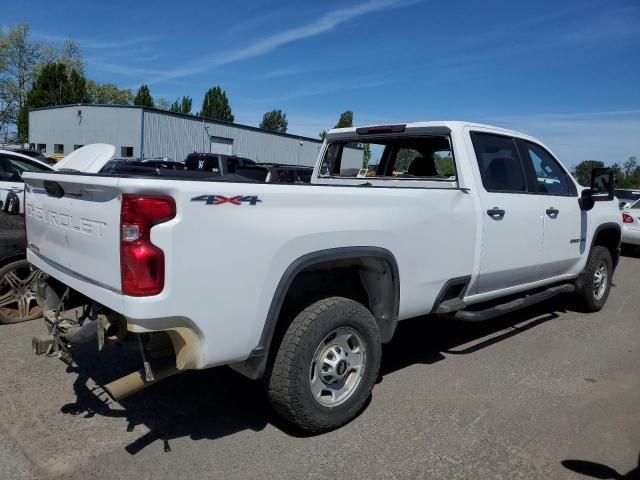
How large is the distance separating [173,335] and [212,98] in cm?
7486

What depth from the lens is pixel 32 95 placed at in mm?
48938

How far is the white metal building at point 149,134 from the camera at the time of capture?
109 feet

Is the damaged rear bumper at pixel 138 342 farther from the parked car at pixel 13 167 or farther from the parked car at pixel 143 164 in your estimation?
the parked car at pixel 13 167

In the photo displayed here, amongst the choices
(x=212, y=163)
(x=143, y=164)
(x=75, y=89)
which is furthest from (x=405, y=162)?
(x=75, y=89)

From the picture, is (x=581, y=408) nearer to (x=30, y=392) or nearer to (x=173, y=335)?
(x=173, y=335)

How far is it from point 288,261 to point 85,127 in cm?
3799

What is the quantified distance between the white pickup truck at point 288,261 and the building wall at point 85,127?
102ft

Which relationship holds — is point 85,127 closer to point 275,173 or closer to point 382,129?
point 275,173

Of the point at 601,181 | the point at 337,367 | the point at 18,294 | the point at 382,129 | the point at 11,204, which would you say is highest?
the point at 382,129

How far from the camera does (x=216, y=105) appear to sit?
72.9 meters

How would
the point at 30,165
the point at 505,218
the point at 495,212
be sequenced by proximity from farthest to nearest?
the point at 30,165 → the point at 505,218 → the point at 495,212

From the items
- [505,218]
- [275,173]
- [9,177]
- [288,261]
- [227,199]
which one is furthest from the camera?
[275,173]

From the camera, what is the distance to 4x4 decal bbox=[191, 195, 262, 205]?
245 cm

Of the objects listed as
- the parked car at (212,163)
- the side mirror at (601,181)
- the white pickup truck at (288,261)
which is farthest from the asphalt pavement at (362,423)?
the parked car at (212,163)
